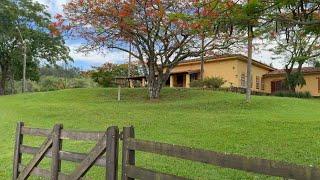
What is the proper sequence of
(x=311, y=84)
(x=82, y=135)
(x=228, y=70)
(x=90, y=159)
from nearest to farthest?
1. (x=90, y=159)
2. (x=82, y=135)
3. (x=228, y=70)
4. (x=311, y=84)

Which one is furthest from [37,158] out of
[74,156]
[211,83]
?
[211,83]

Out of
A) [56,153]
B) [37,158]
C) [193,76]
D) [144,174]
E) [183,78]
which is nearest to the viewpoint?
[144,174]

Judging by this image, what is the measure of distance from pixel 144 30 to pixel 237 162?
24403 millimetres

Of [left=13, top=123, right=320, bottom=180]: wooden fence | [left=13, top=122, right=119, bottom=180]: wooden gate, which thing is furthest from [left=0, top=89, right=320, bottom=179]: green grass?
[left=13, top=123, right=320, bottom=180]: wooden fence

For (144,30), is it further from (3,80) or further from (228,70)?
(3,80)

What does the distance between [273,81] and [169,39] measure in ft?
72.7

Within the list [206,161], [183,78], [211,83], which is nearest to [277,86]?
[183,78]

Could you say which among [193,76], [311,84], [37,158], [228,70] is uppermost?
[228,70]

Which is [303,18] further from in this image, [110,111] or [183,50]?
[183,50]

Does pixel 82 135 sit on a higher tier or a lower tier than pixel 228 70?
lower

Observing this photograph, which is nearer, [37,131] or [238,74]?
[37,131]

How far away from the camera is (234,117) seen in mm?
19312

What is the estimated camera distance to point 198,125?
55.0ft

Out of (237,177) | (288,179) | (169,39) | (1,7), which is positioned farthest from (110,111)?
(1,7)
